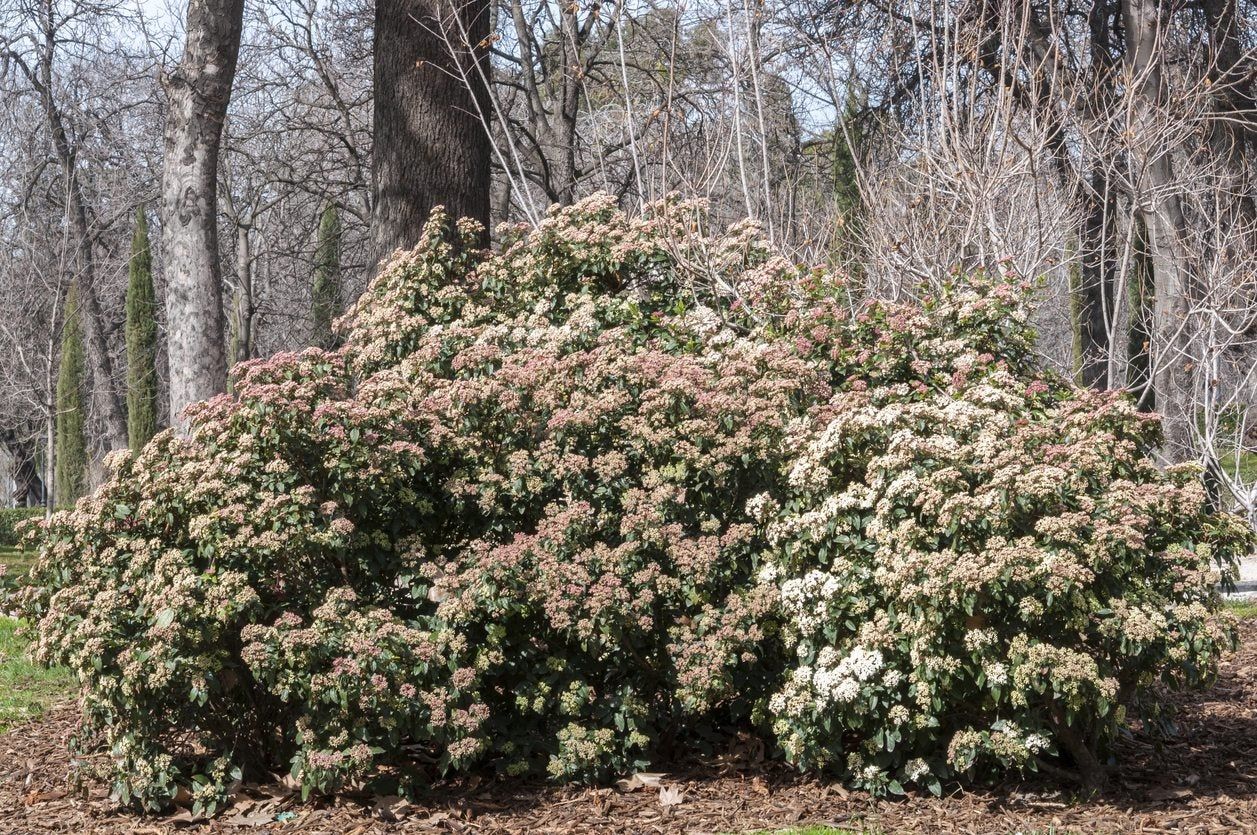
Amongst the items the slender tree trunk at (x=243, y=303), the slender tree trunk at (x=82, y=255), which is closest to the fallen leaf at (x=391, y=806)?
the slender tree trunk at (x=243, y=303)

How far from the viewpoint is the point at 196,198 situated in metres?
8.02

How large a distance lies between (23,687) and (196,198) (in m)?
3.44

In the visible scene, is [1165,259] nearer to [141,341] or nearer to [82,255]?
[82,255]

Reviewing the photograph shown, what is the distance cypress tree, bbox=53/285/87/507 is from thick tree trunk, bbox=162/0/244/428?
15.9 metres

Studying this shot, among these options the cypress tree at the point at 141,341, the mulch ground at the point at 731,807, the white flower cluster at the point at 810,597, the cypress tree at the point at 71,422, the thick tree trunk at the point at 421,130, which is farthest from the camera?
the cypress tree at the point at 71,422

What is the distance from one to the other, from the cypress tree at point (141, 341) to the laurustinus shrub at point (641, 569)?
1646cm

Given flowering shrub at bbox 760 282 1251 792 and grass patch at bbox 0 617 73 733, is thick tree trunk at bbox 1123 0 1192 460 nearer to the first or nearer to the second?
flowering shrub at bbox 760 282 1251 792

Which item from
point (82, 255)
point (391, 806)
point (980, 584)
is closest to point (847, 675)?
point (980, 584)

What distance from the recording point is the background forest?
6.86 meters

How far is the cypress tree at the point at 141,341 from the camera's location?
20.4m

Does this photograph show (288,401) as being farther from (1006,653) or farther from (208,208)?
(208,208)

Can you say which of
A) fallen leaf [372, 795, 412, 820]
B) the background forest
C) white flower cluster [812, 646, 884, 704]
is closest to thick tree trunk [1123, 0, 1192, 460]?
the background forest

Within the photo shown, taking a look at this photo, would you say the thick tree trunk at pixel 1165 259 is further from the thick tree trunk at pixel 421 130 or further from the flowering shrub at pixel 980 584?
the thick tree trunk at pixel 421 130

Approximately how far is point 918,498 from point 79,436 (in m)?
22.5
